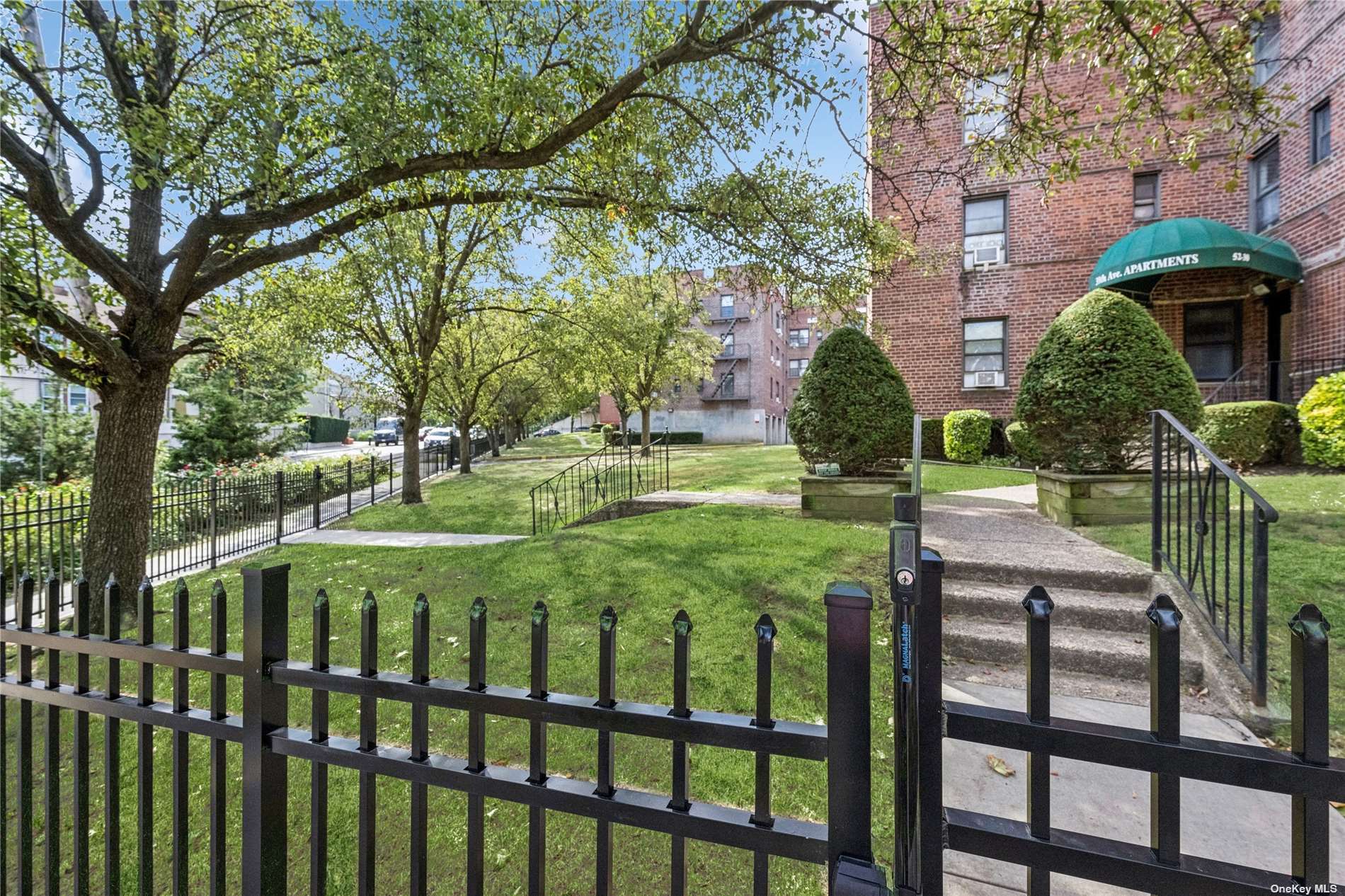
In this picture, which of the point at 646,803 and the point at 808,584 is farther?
the point at 808,584

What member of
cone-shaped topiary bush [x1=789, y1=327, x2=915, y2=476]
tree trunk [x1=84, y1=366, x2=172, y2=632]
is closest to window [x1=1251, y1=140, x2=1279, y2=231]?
cone-shaped topiary bush [x1=789, y1=327, x2=915, y2=476]

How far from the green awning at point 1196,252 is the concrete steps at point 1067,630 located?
953 cm

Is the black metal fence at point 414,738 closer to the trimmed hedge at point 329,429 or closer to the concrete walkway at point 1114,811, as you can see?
the concrete walkway at point 1114,811

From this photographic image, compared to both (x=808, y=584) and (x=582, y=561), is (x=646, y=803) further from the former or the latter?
(x=582, y=561)

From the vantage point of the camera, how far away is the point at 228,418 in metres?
16.1

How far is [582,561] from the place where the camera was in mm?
6363

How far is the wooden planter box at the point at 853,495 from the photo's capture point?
7.24 meters

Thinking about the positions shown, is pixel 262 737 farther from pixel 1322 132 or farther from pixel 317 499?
pixel 1322 132

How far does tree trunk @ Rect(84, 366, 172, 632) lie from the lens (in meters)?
5.43

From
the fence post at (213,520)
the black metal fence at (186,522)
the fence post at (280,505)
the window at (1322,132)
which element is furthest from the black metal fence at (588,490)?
the window at (1322,132)

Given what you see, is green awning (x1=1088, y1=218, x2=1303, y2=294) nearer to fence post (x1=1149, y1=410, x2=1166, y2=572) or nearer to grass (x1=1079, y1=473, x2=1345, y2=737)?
grass (x1=1079, y1=473, x2=1345, y2=737)

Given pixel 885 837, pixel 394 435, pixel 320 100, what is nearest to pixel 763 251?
pixel 320 100

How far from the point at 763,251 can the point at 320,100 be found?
15.1 feet

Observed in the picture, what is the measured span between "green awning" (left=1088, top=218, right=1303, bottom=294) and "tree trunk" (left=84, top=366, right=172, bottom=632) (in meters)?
15.2
